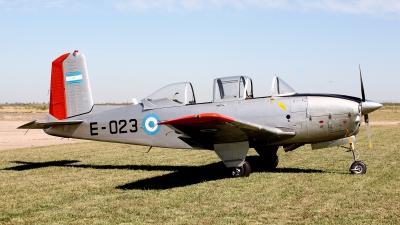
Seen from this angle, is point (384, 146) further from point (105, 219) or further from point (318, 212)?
point (105, 219)

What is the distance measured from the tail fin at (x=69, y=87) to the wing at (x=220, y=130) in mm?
3936

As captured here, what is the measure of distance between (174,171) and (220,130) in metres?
2.64

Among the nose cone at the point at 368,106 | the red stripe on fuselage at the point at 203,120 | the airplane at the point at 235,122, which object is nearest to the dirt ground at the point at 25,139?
the airplane at the point at 235,122

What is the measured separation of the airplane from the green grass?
0.70m

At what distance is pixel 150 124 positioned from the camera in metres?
11.2

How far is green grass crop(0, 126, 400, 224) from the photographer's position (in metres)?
6.12

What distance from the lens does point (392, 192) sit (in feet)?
24.4

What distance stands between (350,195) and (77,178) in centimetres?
616

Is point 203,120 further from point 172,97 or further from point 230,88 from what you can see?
point 172,97

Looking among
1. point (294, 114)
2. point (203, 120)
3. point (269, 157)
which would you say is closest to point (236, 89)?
point (294, 114)

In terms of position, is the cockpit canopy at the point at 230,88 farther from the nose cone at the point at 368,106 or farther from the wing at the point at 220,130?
the nose cone at the point at 368,106

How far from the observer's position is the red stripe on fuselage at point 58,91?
12617 millimetres

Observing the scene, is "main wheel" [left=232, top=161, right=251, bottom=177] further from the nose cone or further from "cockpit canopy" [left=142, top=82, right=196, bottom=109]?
the nose cone

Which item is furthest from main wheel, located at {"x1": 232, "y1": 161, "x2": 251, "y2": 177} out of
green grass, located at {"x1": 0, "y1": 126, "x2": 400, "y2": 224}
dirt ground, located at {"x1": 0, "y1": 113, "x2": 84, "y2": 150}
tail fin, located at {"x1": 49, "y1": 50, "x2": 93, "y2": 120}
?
dirt ground, located at {"x1": 0, "y1": 113, "x2": 84, "y2": 150}
